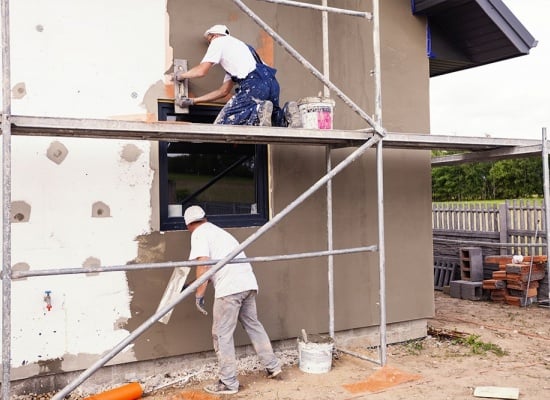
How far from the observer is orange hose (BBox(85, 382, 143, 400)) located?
506 centimetres

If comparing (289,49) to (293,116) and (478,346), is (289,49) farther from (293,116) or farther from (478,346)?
(478,346)

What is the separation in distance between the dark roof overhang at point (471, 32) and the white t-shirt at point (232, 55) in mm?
2878

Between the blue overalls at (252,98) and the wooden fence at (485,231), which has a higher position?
the blue overalls at (252,98)

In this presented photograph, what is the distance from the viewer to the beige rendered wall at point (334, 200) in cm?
584

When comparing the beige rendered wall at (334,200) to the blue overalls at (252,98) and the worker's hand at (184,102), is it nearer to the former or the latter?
the worker's hand at (184,102)

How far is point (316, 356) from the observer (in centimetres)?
591

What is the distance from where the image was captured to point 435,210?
40.2ft

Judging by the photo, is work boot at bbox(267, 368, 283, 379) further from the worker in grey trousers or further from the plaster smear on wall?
the plaster smear on wall

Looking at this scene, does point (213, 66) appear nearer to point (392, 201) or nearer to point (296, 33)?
point (296, 33)

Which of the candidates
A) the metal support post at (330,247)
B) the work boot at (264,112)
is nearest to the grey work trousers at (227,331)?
the metal support post at (330,247)

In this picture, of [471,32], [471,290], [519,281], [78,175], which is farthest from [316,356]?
[471,290]

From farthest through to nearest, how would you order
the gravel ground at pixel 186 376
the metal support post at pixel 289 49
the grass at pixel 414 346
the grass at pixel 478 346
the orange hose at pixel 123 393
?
the grass at pixel 414 346, the grass at pixel 478 346, the gravel ground at pixel 186 376, the orange hose at pixel 123 393, the metal support post at pixel 289 49

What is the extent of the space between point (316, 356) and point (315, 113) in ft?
8.11

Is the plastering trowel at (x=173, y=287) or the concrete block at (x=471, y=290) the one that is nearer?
the plastering trowel at (x=173, y=287)
